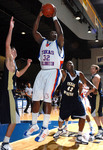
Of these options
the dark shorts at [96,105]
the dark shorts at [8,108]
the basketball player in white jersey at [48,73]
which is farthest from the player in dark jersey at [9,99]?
the dark shorts at [96,105]

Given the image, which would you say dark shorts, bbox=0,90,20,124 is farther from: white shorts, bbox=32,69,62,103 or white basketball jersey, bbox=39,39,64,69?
white basketball jersey, bbox=39,39,64,69

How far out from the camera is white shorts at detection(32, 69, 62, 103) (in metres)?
3.15

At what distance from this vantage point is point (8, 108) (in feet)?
10.6

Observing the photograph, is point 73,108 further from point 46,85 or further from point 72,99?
point 46,85

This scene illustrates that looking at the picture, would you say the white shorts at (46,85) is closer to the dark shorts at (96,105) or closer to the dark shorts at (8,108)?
the dark shorts at (8,108)

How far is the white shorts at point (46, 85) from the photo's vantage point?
3152 mm

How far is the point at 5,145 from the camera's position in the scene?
3232 millimetres

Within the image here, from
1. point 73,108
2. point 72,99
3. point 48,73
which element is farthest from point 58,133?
point 48,73

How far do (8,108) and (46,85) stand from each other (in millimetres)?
723

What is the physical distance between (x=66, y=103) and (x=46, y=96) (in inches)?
51.1

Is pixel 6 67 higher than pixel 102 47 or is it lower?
lower

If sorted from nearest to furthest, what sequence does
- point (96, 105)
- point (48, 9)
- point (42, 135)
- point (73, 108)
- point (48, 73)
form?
point (42, 135)
point (48, 9)
point (48, 73)
point (73, 108)
point (96, 105)

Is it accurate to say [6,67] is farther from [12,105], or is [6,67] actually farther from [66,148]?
[66,148]

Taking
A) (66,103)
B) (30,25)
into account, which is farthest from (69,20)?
(66,103)
